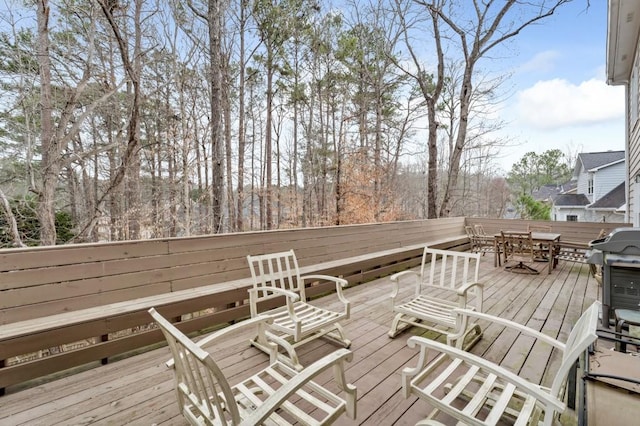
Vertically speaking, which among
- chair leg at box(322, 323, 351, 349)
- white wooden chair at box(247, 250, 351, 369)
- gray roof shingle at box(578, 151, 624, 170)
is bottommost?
chair leg at box(322, 323, 351, 349)

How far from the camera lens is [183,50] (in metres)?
7.86

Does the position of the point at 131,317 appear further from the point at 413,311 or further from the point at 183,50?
the point at 183,50

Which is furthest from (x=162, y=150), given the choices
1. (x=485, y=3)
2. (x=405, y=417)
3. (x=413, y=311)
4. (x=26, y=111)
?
(x=485, y=3)

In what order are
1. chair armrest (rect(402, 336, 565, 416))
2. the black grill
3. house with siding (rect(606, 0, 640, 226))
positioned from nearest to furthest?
chair armrest (rect(402, 336, 565, 416)), the black grill, house with siding (rect(606, 0, 640, 226))

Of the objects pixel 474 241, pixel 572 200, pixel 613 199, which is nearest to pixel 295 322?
pixel 474 241

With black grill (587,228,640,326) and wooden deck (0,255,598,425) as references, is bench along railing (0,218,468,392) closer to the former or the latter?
wooden deck (0,255,598,425)

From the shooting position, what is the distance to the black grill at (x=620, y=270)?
247 cm

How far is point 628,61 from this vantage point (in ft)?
17.3

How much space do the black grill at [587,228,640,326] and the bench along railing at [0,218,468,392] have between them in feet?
9.29

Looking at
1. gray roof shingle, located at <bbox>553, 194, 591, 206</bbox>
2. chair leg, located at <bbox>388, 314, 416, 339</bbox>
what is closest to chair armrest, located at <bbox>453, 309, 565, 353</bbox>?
chair leg, located at <bbox>388, 314, 416, 339</bbox>

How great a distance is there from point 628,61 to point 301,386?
8.01 metres

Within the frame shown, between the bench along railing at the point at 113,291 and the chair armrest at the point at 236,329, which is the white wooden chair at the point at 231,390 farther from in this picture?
the bench along railing at the point at 113,291

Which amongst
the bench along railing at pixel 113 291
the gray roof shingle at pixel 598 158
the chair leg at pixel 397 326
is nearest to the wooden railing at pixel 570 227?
the bench along railing at pixel 113 291

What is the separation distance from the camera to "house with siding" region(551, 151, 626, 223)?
12133 millimetres
